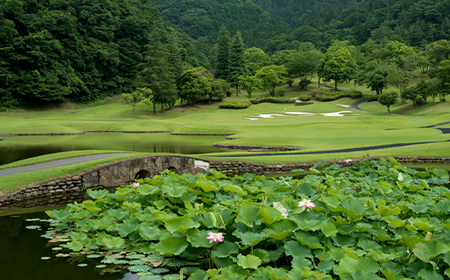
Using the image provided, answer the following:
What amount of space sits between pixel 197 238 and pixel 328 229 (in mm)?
1869

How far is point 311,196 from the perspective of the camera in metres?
6.76

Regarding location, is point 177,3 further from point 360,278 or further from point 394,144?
point 360,278

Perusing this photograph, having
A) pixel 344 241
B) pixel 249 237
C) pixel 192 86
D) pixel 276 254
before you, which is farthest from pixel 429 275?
pixel 192 86

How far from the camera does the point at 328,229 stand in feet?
15.3

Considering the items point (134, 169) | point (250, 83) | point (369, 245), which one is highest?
point (250, 83)

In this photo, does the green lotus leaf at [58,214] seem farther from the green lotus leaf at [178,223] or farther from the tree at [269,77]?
the tree at [269,77]

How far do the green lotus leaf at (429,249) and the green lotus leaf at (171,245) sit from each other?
3.01 m

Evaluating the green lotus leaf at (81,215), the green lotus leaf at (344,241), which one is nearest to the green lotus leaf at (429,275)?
the green lotus leaf at (344,241)

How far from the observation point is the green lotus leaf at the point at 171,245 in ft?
15.3

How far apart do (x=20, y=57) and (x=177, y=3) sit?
127 metres

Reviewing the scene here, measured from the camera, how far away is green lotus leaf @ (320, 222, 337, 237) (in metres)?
4.59

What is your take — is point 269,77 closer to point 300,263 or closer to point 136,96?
point 136,96

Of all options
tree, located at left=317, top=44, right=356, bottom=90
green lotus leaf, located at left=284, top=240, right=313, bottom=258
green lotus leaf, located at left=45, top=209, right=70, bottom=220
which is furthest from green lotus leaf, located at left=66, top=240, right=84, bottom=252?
tree, located at left=317, top=44, right=356, bottom=90

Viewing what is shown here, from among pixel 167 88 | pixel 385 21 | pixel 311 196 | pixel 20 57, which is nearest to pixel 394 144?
pixel 311 196
